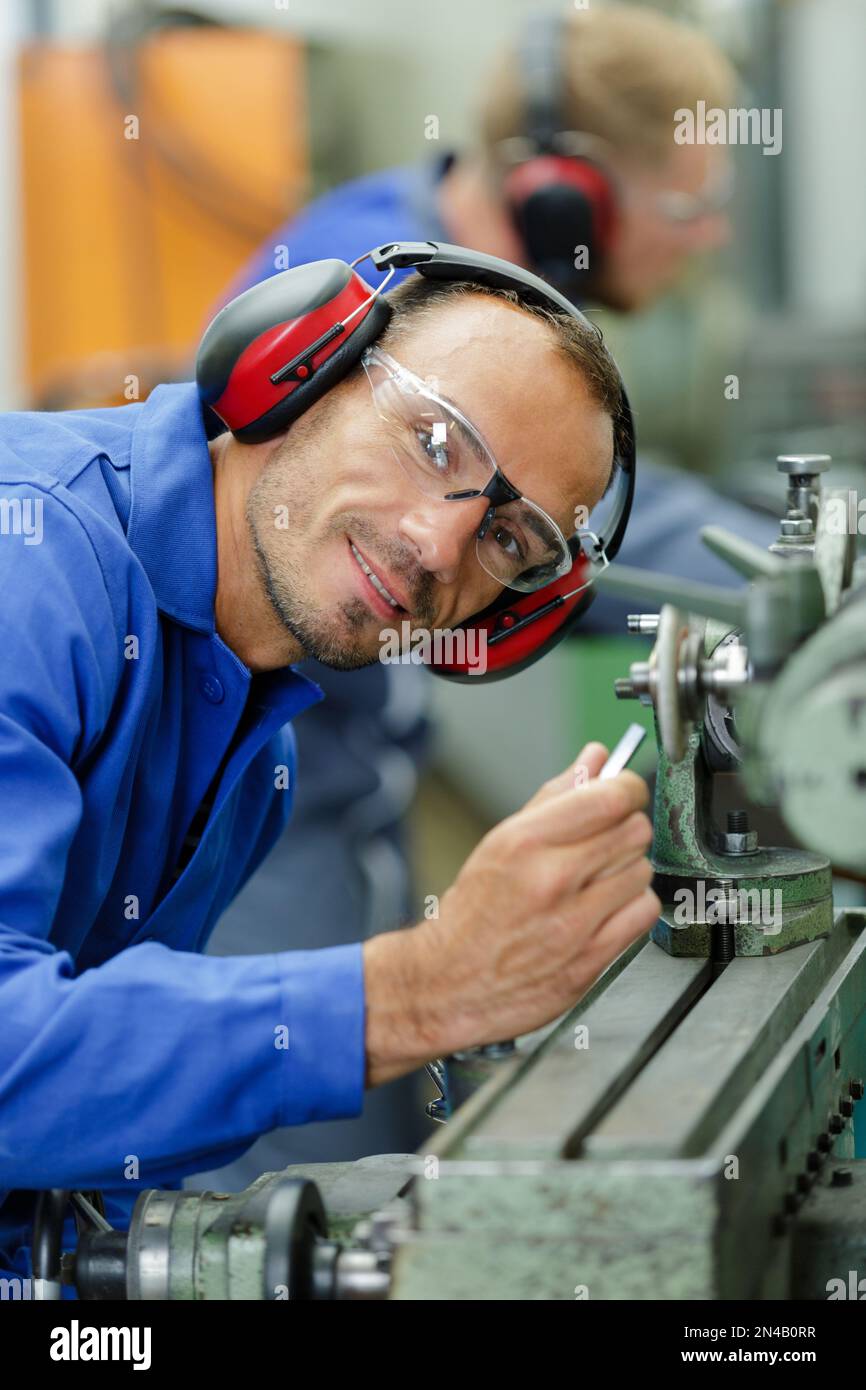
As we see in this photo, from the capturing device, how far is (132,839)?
1.31m

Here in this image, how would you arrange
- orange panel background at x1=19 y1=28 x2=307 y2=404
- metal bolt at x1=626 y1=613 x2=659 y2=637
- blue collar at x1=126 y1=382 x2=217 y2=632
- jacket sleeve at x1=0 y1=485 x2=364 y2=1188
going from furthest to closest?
1. orange panel background at x1=19 y1=28 x2=307 y2=404
2. blue collar at x1=126 y1=382 x2=217 y2=632
3. metal bolt at x1=626 y1=613 x2=659 y2=637
4. jacket sleeve at x1=0 y1=485 x2=364 y2=1188

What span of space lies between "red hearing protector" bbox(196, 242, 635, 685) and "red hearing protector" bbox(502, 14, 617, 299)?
0.93 metres

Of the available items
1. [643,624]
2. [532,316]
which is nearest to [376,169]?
[532,316]

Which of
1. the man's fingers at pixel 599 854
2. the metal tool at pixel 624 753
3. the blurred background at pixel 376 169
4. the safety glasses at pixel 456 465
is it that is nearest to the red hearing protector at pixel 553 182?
the blurred background at pixel 376 169

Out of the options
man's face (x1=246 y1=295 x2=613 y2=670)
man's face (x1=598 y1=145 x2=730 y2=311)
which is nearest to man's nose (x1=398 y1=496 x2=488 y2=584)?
man's face (x1=246 y1=295 x2=613 y2=670)

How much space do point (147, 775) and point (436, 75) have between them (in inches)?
115

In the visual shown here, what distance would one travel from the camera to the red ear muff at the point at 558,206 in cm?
224

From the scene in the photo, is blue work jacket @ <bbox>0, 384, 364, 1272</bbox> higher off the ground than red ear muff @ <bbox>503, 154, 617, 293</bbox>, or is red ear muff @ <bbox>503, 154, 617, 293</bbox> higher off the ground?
red ear muff @ <bbox>503, 154, 617, 293</bbox>

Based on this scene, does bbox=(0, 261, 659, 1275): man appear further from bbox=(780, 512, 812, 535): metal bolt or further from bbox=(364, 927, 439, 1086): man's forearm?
bbox=(780, 512, 812, 535): metal bolt

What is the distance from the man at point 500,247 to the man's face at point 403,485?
86cm

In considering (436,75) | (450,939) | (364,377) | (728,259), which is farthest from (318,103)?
(450,939)

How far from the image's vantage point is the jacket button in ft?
4.31
